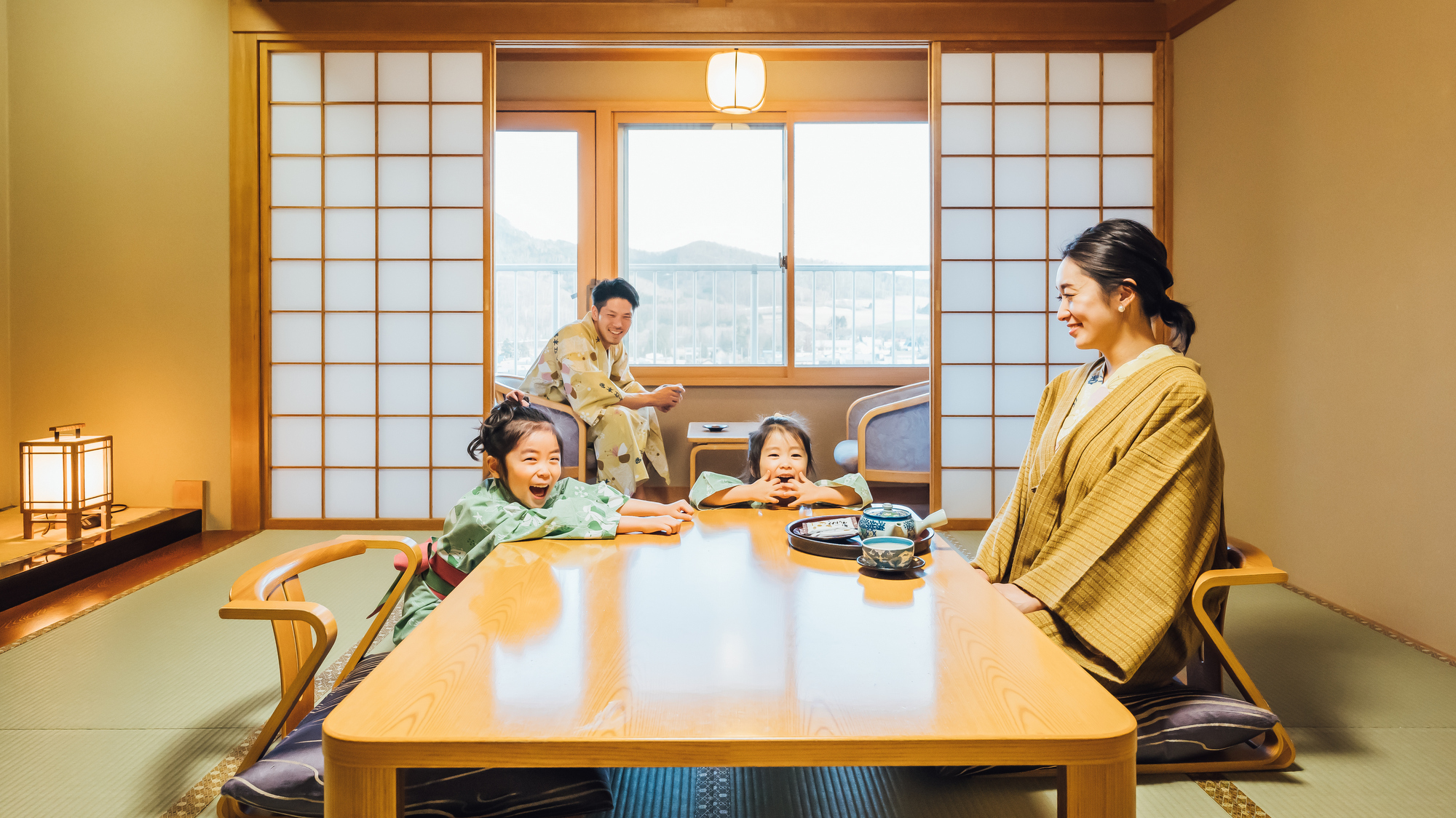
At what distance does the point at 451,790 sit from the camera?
117 centimetres

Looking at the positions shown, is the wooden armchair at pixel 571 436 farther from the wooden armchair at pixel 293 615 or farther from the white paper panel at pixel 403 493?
the wooden armchair at pixel 293 615

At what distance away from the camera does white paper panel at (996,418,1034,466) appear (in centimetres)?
389

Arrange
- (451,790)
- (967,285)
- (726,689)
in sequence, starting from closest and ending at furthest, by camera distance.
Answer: (726,689) < (451,790) < (967,285)

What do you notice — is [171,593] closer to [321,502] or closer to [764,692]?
[321,502]

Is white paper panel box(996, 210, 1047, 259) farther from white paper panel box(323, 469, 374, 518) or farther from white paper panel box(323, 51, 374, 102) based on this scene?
white paper panel box(323, 469, 374, 518)

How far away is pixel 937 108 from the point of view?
3748mm

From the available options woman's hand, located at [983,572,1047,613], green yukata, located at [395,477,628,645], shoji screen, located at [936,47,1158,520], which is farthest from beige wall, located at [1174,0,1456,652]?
green yukata, located at [395,477,628,645]

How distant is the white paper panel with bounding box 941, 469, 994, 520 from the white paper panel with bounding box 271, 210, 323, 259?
10.6 feet

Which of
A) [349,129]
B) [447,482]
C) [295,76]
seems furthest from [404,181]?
[447,482]

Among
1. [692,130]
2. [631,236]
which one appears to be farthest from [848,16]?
[631,236]

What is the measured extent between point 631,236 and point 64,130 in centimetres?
289

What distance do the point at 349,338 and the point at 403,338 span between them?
0.26 m

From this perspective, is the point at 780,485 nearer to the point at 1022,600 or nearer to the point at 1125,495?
the point at 1022,600

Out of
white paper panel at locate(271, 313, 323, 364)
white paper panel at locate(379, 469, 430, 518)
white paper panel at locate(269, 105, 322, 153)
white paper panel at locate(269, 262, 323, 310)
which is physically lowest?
white paper panel at locate(379, 469, 430, 518)
